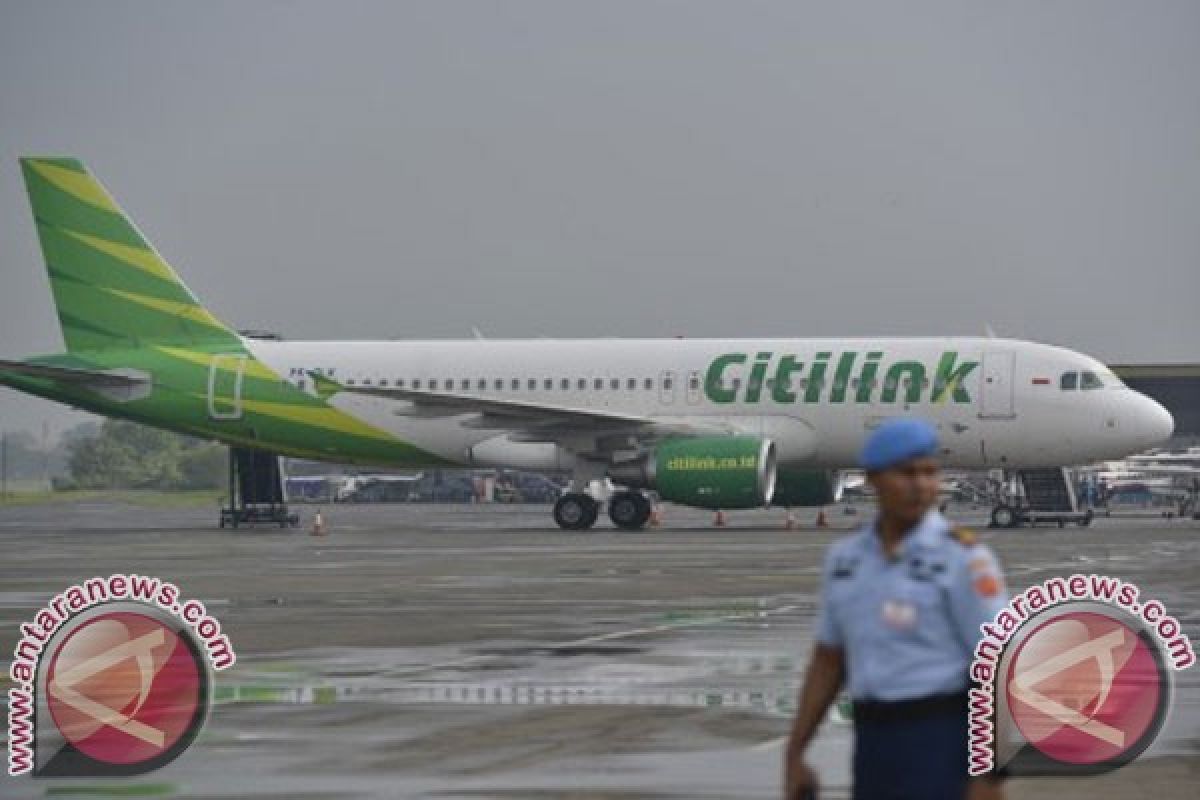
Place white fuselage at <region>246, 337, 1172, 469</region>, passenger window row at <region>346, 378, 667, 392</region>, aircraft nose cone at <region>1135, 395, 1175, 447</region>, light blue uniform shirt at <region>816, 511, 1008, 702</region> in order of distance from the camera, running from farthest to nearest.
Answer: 1. passenger window row at <region>346, 378, 667, 392</region>
2. aircraft nose cone at <region>1135, 395, 1175, 447</region>
3. white fuselage at <region>246, 337, 1172, 469</region>
4. light blue uniform shirt at <region>816, 511, 1008, 702</region>

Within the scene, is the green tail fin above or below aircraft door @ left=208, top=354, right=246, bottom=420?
above

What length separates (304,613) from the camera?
25.8m

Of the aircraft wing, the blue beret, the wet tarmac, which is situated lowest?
the wet tarmac

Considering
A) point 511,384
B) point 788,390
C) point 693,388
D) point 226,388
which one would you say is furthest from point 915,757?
point 226,388

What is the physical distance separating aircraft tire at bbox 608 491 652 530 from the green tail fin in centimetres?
996


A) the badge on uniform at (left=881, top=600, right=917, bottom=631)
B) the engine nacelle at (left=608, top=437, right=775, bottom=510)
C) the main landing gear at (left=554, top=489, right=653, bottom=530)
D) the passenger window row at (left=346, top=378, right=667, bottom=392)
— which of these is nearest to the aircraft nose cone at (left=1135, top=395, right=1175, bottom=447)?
the engine nacelle at (left=608, top=437, right=775, bottom=510)

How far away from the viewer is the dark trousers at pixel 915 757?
806 cm

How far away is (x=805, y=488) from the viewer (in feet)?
182

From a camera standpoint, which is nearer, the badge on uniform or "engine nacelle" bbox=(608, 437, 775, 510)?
the badge on uniform

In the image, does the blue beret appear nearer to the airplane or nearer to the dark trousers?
the dark trousers

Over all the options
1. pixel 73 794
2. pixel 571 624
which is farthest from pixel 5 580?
pixel 73 794

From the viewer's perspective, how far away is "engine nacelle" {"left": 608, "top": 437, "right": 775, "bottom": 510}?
163 ft

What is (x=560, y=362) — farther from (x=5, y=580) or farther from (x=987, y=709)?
(x=987, y=709)

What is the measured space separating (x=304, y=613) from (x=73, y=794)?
1327cm
